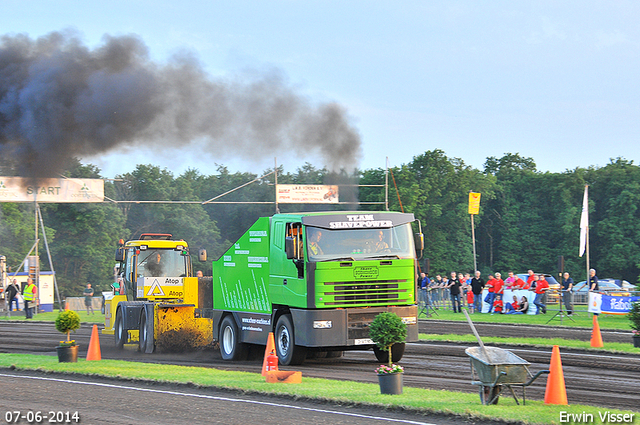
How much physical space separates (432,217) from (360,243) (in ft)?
212

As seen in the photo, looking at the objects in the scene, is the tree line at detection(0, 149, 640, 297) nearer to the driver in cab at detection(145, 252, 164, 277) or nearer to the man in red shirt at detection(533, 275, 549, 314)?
the man in red shirt at detection(533, 275, 549, 314)

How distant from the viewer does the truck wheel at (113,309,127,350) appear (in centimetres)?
2158

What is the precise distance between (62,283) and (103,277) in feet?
12.0

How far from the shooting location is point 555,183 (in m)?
85.2

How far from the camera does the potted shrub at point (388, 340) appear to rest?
11.5m

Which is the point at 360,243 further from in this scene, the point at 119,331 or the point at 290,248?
the point at 119,331

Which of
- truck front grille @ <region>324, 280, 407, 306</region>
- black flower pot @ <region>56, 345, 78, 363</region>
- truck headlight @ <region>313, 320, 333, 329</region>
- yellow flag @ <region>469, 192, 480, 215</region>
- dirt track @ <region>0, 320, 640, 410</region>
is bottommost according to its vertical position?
dirt track @ <region>0, 320, 640, 410</region>

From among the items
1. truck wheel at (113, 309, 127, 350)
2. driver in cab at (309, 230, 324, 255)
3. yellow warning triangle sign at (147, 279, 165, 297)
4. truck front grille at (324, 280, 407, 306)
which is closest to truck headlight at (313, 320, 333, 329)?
truck front grille at (324, 280, 407, 306)

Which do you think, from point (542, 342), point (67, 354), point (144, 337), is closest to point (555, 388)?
point (542, 342)

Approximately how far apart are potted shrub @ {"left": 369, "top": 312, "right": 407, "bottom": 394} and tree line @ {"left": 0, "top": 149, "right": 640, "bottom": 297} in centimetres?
5199

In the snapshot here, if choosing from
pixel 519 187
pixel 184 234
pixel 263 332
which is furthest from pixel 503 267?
pixel 263 332

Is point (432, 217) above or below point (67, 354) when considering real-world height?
above

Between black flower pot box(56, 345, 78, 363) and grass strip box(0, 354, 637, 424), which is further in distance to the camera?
black flower pot box(56, 345, 78, 363)

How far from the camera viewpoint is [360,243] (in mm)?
15977
